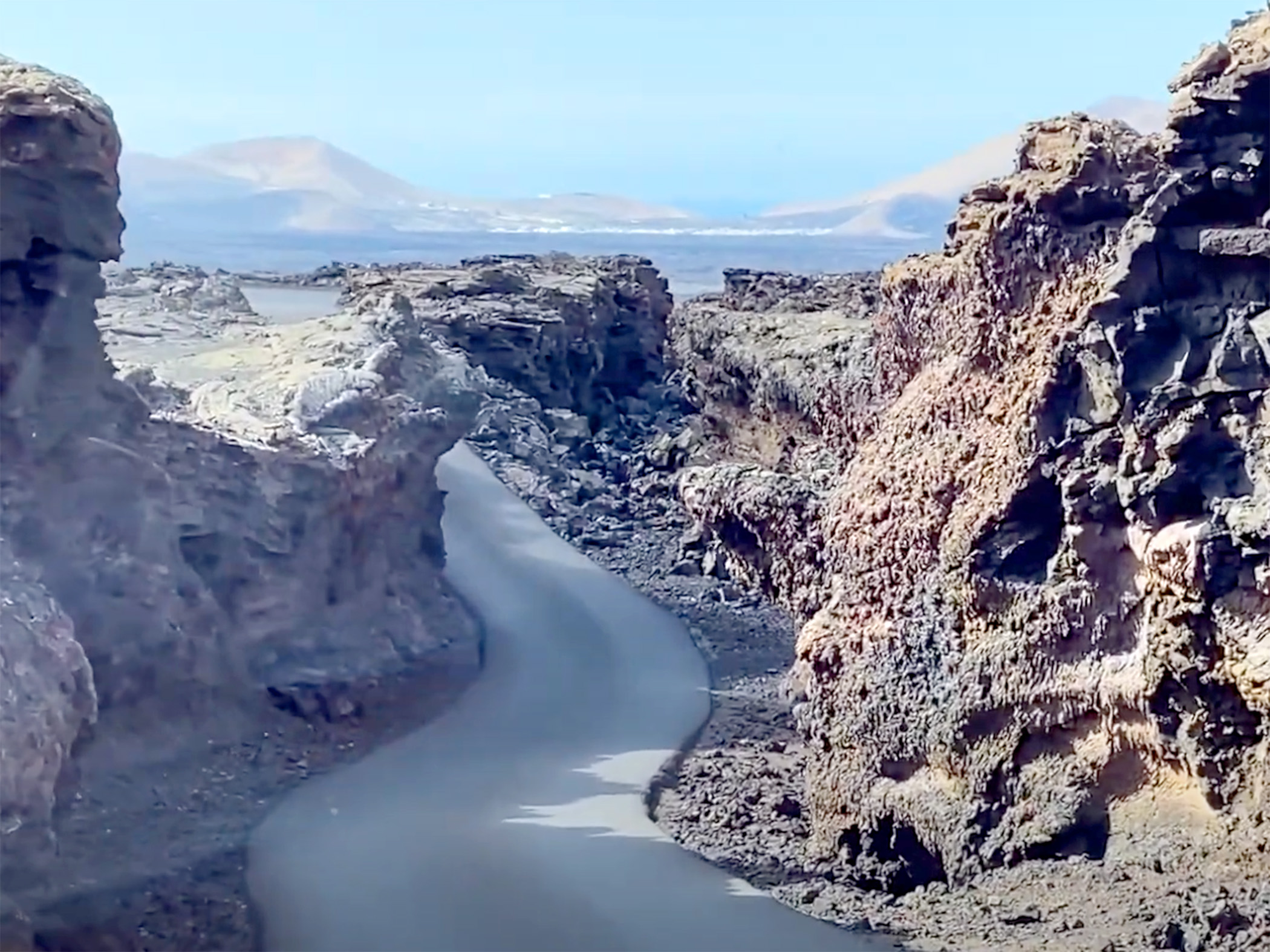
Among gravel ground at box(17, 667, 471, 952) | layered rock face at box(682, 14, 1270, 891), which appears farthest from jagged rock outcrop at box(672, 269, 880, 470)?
gravel ground at box(17, 667, 471, 952)

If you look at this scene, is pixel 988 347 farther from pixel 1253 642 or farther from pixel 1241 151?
pixel 1253 642

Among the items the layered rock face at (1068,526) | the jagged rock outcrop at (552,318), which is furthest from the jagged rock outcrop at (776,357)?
the layered rock face at (1068,526)

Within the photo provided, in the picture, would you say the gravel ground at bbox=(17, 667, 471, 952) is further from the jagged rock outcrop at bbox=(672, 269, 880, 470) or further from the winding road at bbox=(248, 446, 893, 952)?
the jagged rock outcrop at bbox=(672, 269, 880, 470)

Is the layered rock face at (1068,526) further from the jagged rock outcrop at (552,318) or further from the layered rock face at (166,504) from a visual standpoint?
the jagged rock outcrop at (552,318)

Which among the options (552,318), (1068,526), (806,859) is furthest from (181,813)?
(552,318)

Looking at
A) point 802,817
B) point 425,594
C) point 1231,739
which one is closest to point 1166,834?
point 1231,739

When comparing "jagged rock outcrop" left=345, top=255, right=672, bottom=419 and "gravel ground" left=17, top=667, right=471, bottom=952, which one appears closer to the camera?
"gravel ground" left=17, top=667, right=471, bottom=952
